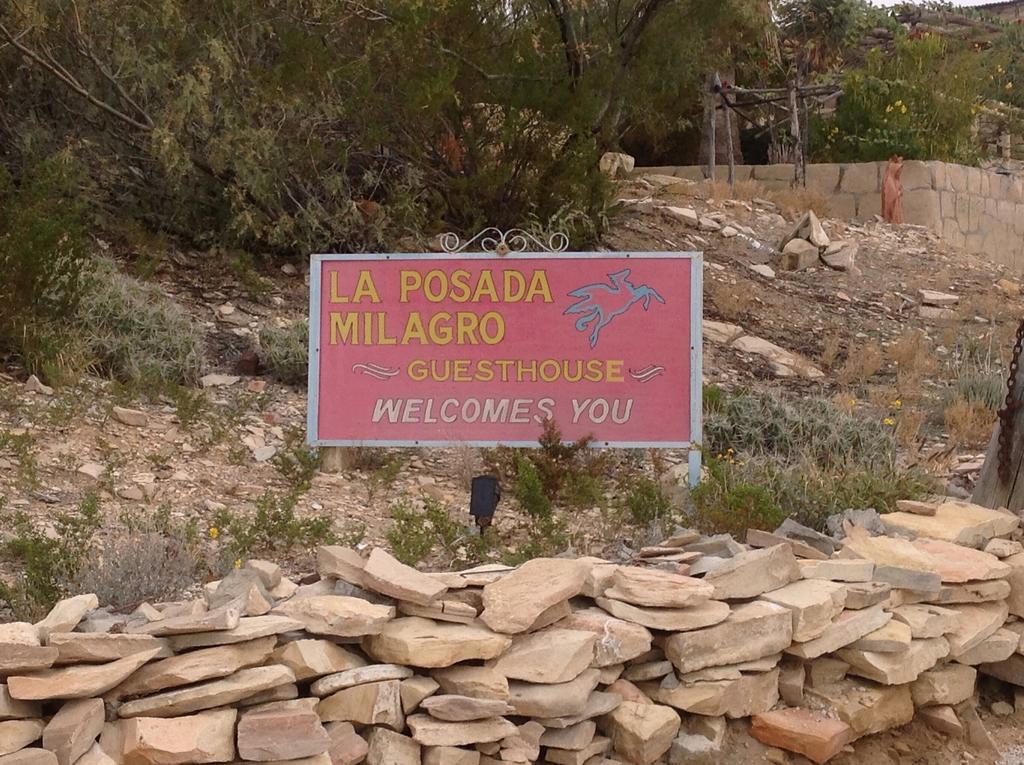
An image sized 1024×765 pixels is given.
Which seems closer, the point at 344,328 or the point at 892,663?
the point at 892,663

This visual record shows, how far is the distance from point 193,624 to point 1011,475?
12.3 feet

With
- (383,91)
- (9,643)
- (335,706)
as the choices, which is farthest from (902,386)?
(9,643)

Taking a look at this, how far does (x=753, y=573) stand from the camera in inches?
158

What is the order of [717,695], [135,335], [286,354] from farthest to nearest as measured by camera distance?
1. [286,354]
2. [135,335]
3. [717,695]

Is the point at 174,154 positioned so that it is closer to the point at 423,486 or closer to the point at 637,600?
the point at 423,486

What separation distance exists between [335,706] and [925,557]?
2335 mm

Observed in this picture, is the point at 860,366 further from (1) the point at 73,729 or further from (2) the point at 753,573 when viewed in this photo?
(1) the point at 73,729

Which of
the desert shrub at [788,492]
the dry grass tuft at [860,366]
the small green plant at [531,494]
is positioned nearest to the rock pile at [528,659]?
the desert shrub at [788,492]

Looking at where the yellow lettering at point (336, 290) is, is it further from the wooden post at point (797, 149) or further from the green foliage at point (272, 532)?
the wooden post at point (797, 149)

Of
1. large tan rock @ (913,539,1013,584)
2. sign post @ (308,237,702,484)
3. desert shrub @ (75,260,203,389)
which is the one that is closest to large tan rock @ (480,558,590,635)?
large tan rock @ (913,539,1013,584)

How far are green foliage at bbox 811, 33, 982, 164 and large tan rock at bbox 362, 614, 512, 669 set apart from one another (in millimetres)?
13981

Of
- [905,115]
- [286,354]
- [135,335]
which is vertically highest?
[905,115]

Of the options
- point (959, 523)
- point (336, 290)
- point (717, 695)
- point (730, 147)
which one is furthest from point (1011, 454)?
point (730, 147)

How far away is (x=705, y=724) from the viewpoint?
3.82 m
